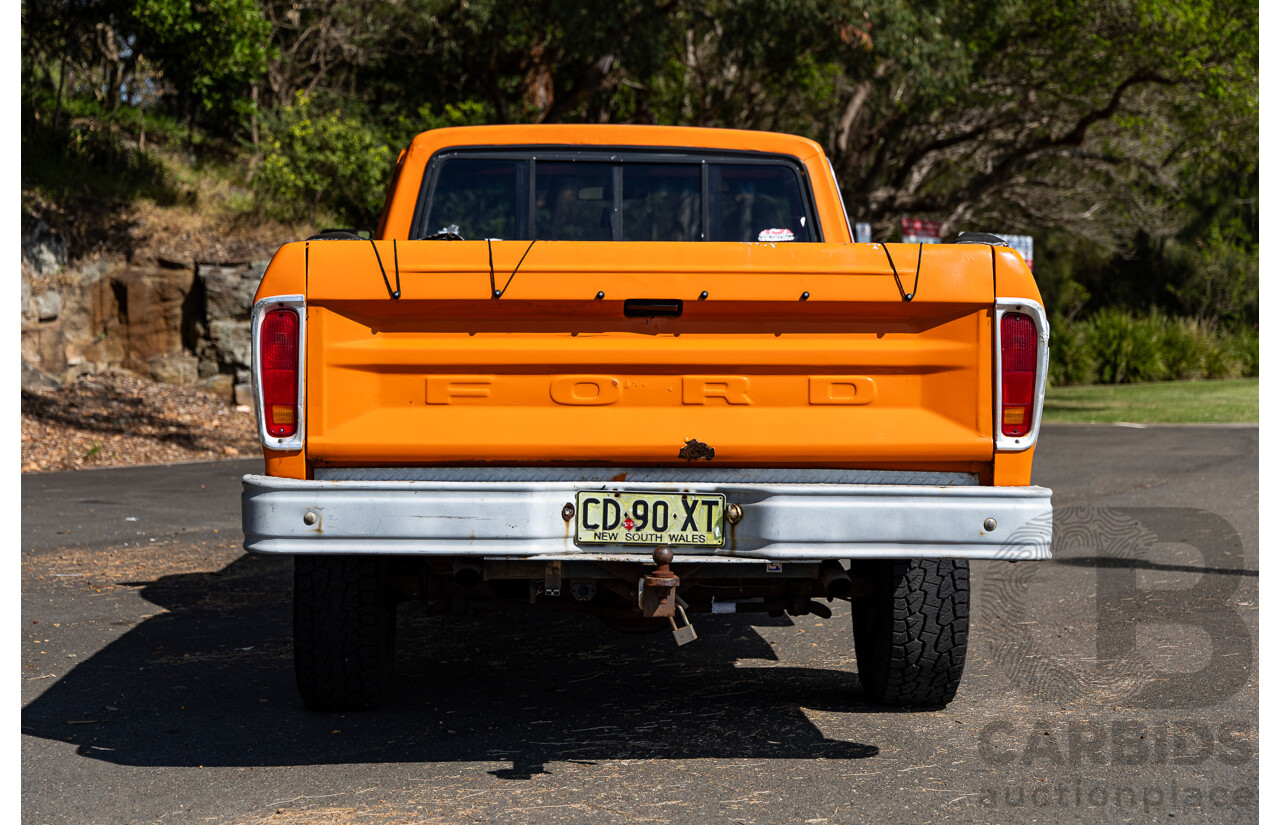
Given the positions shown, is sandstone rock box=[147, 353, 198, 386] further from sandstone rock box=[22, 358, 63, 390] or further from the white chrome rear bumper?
the white chrome rear bumper

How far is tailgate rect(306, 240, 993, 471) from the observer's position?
3.75 meters

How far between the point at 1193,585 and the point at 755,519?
4.21 metres

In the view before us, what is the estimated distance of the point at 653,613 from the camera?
12.2 feet

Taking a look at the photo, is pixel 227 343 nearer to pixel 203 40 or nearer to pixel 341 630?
pixel 203 40

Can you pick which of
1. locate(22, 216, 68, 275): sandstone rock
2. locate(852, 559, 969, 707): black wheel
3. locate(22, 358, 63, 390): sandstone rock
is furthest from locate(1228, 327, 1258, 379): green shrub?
locate(852, 559, 969, 707): black wheel

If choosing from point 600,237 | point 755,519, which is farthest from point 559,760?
point 600,237

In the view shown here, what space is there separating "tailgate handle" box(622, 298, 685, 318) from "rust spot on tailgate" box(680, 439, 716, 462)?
1.28 feet

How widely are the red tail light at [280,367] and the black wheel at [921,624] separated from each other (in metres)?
2.06

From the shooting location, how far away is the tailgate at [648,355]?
3.75 metres

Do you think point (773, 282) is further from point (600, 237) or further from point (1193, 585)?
point (1193, 585)

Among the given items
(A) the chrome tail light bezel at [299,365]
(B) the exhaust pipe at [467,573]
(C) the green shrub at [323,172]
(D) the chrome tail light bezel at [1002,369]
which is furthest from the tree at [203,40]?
(D) the chrome tail light bezel at [1002,369]

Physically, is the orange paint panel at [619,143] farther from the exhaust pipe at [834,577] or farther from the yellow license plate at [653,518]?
the yellow license plate at [653,518]

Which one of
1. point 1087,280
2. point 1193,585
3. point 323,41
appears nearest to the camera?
point 1193,585

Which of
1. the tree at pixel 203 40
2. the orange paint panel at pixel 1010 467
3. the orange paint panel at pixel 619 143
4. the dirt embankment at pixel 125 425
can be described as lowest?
the dirt embankment at pixel 125 425
